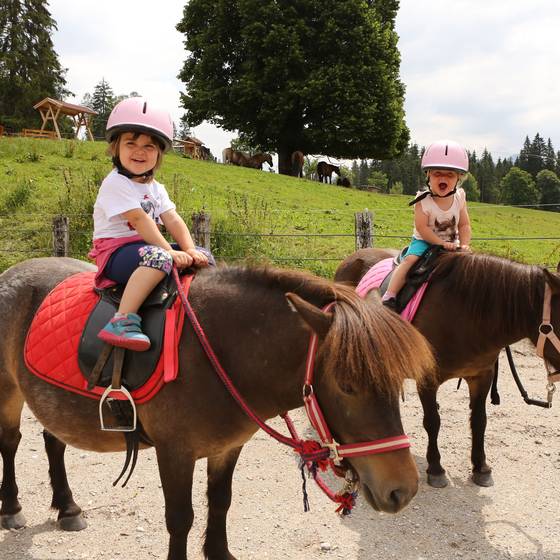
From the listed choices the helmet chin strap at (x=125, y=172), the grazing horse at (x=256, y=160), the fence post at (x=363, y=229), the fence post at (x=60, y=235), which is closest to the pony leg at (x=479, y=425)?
the helmet chin strap at (x=125, y=172)

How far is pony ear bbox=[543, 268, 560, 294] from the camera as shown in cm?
313

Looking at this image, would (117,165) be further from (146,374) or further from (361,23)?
(361,23)

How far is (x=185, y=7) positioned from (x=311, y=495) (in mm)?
30789

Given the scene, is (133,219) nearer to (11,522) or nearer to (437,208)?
(11,522)

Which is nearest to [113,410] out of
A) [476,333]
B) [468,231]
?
[476,333]

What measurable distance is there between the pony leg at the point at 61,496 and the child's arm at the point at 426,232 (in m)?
3.03

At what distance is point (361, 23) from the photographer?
85.9 feet

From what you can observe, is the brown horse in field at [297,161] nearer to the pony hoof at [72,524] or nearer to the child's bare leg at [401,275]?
the child's bare leg at [401,275]

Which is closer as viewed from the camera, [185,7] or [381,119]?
[381,119]

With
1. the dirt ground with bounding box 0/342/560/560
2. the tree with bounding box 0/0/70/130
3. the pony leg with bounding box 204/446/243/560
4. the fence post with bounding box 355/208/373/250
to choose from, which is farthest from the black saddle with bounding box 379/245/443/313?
the tree with bounding box 0/0/70/130

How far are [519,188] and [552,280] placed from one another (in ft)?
308

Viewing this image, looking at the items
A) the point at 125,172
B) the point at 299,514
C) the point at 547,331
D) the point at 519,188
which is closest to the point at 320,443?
the point at 125,172

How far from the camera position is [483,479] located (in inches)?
154

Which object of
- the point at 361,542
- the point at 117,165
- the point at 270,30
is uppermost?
the point at 270,30
